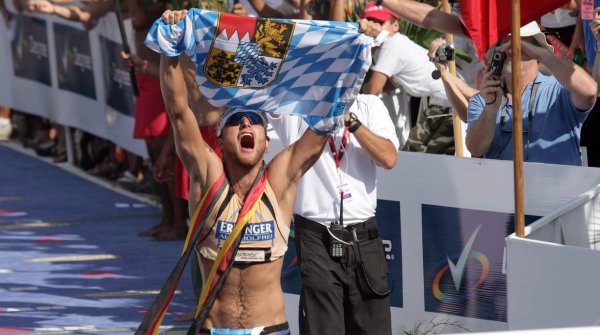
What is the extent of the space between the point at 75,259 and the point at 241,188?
5317 mm

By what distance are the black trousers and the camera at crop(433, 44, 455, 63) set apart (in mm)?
1347

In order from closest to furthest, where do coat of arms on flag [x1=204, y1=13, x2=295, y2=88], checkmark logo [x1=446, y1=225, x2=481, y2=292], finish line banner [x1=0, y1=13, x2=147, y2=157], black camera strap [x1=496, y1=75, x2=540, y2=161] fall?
coat of arms on flag [x1=204, y1=13, x2=295, y2=88], black camera strap [x1=496, y1=75, x2=540, y2=161], checkmark logo [x1=446, y1=225, x2=481, y2=292], finish line banner [x1=0, y1=13, x2=147, y2=157]

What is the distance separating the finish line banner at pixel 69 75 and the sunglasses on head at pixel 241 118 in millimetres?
7158

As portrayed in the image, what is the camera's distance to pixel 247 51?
6.54m

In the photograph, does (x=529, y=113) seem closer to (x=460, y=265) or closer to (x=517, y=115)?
(x=517, y=115)

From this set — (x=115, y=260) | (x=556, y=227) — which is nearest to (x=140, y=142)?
(x=115, y=260)

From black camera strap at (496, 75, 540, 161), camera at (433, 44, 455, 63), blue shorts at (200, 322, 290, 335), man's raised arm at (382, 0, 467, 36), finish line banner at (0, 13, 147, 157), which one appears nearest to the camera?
blue shorts at (200, 322, 290, 335)

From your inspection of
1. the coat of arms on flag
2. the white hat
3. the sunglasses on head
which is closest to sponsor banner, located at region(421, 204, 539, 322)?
the white hat

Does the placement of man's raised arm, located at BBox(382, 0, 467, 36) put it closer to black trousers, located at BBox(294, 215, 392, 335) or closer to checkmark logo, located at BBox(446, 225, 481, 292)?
checkmark logo, located at BBox(446, 225, 481, 292)

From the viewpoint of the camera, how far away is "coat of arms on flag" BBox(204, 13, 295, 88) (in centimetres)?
650

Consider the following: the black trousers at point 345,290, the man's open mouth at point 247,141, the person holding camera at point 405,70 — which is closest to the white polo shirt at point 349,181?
the black trousers at point 345,290

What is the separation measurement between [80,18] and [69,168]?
2048 millimetres

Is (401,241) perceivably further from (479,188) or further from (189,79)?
(189,79)

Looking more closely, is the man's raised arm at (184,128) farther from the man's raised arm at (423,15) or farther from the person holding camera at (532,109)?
the man's raised arm at (423,15)
